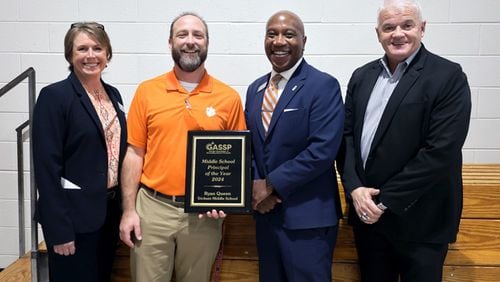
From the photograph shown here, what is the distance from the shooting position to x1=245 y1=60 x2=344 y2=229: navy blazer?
1789 mm

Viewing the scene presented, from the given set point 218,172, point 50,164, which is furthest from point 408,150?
point 50,164

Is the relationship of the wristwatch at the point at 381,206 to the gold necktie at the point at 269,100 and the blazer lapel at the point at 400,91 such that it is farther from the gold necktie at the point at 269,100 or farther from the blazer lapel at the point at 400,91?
the gold necktie at the point at 269,100

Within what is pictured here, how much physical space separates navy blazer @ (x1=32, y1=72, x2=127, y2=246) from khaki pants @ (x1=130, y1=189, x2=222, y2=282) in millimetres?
202

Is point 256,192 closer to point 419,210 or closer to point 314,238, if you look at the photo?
point 314,238

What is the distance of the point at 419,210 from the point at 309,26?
168cm

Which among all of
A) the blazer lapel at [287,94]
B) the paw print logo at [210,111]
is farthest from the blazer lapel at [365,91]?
the paw print logo at [210,111]

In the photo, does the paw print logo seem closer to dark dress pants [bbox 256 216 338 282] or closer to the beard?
the beard

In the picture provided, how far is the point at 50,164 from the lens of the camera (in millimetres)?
1745

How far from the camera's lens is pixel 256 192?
1.87m

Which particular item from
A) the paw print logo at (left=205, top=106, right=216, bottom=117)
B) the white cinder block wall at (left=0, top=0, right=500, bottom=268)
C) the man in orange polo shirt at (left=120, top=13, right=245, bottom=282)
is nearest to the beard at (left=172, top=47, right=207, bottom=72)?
the man in orange polo shirt at (left=120, top=13, right=245, bottom=282)

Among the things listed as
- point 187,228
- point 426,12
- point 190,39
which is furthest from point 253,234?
point 426,12

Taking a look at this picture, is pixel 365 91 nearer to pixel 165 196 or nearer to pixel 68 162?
pixel 165 196

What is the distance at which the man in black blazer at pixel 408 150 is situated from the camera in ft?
5.50

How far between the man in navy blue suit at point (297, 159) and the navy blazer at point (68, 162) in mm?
691
